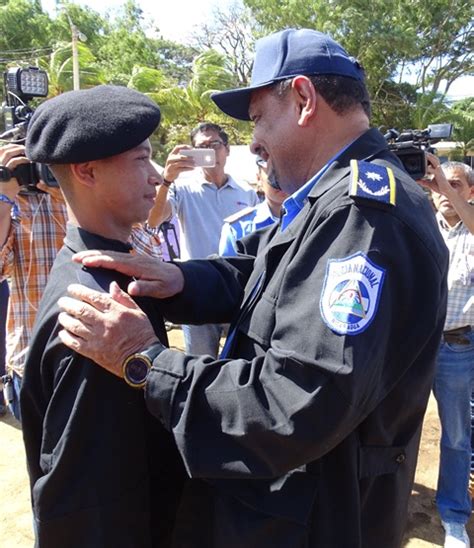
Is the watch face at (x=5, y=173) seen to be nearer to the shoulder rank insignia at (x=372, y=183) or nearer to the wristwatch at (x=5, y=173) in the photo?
the wristwatch at (x=5, y=173)

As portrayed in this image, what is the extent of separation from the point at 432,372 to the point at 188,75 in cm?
3405

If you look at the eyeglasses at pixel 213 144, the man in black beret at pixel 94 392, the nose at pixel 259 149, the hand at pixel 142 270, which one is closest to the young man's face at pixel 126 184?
the man in black beret at pixel 94 392

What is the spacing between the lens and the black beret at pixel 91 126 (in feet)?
4.44

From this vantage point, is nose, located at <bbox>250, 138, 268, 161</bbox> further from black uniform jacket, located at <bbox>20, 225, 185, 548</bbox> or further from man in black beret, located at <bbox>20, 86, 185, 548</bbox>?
black uniform jacket, located at <bbox>20, 225, 185, 548</bbox>

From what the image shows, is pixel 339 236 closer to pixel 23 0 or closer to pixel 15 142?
pixel 15 142

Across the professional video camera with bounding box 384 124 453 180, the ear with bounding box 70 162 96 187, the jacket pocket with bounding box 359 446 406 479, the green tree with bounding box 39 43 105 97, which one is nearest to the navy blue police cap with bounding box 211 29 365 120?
the ear with bounding box 70 162 96 187

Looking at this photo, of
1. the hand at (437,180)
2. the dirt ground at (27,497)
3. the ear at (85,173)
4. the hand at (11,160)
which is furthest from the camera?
the dirt ground at (27,497)

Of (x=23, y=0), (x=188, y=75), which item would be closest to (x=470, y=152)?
(x=188, y=75)

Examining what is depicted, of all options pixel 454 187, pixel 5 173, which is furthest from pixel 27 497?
pixel 454 187

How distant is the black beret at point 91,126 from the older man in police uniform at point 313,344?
291 millimetres

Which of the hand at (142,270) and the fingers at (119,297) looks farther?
the hand at (142,270)

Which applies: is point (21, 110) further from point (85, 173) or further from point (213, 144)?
point (213, 144)

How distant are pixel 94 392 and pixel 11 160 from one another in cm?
172

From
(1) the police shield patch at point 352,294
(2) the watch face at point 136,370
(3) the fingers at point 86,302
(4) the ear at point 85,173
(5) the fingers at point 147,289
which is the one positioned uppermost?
(4) the ear at point 85,173
